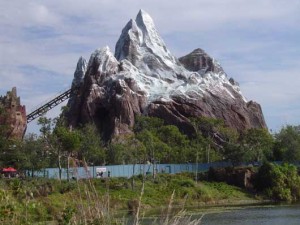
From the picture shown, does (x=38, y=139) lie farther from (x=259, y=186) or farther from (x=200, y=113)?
(x=200, y=113)

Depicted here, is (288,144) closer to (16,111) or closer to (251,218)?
(16,111)

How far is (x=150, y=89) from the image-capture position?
96688 millimetres

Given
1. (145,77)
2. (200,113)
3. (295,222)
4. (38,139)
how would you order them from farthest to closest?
1. (145,77)
2. (200,113)
3. (38,139)
4. (295,222)

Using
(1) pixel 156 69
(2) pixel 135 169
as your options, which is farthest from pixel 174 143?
(1) pixel 156 69

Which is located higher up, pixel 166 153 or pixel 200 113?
pixel 200 113

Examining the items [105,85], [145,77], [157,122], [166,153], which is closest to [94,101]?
[105,85]

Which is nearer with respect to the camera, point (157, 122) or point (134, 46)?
point (157, 122)

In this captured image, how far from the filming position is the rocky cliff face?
3546 inches

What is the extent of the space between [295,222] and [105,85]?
62859 millimetres

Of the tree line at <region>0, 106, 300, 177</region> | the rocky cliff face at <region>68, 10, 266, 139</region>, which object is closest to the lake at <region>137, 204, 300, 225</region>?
the tree line at <region>0, 106, 300, 177</region>

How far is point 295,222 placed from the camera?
110ft

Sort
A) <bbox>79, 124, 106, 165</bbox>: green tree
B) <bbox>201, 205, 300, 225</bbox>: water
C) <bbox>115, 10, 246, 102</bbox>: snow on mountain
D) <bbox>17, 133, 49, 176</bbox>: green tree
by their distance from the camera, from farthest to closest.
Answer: <bbox>115, 10, 246, 102</bbox>: snow on mountain → <bbox>79, 124, 106, 165</bbox>: green tree → <bbox>17, 133, 49, 176</bbox>: green tree → <bbox>201, 205, 300, 225</bbox>: water

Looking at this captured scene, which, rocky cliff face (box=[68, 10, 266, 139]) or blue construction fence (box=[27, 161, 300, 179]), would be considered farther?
rocky cliff face (box=[68, 10, 266, 139])

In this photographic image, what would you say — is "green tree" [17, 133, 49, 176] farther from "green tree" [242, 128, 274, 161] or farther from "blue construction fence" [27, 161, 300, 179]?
"green tree" [242, 128, 274, 161]
